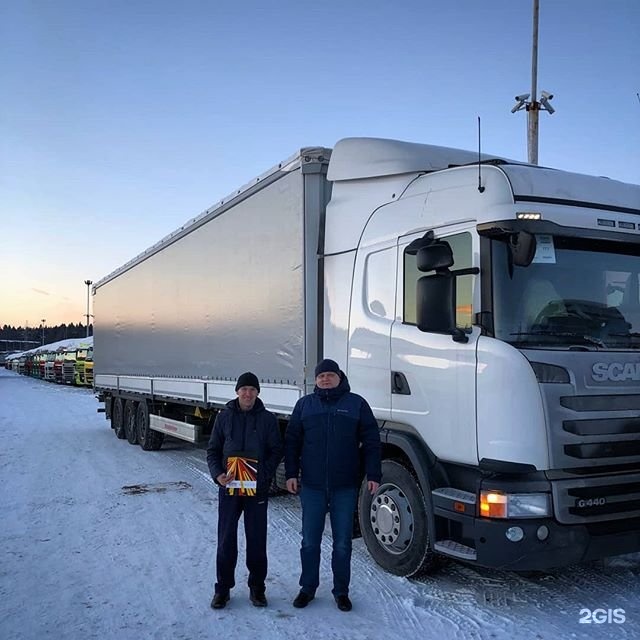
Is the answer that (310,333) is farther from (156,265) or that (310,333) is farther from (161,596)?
(156,265)

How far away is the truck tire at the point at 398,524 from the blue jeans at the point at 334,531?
0.50 metres

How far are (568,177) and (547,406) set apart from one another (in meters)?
1.76

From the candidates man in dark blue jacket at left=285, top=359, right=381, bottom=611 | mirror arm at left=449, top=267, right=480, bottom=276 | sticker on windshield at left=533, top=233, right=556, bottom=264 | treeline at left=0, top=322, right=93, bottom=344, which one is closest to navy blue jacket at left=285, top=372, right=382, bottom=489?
man in dark blue jacket at left=285, top=359, right=381, bottom=611

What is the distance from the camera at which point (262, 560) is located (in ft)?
15.1

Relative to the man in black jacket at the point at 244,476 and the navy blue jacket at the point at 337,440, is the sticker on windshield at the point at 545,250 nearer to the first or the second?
the navy blue jacket at the point at 337,440

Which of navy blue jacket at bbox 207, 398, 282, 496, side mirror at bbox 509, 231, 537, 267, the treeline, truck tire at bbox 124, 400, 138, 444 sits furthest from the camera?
the treeline

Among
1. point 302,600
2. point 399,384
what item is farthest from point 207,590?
point 399,384

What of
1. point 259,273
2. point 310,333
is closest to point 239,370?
point 259,273

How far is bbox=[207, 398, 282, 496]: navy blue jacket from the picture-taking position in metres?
4.57

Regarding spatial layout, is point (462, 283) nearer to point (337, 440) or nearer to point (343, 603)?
point (337, 440)

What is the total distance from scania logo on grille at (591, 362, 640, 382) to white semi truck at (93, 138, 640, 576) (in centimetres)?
1

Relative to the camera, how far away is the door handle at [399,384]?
194 inches

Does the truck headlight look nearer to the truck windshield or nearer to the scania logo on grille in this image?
the scania logo on grille

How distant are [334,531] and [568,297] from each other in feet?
7.48
